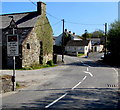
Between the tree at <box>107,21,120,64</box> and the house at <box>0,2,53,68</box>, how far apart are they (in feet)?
37.9

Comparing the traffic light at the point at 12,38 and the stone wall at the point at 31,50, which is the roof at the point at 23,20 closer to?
the stone wall at the point at 31,50

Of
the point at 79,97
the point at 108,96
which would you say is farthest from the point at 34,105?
the point at 108,96

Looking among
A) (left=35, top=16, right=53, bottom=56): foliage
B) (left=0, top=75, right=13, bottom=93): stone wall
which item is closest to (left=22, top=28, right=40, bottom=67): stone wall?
(left=35, top=16, right=53, bottom=56): foliage

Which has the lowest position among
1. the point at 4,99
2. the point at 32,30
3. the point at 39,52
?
the point at 4,99

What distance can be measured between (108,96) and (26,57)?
21.8 metres

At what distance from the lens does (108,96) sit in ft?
38.5

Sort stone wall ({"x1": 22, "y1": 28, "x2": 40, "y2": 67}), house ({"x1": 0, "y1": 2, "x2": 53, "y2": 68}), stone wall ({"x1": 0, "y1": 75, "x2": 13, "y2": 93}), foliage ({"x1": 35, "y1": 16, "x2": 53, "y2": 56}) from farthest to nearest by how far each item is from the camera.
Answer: foliage ({"x1": 35, "y1": 16, "x2": 53, "y2": 56})
house ({"x1": 0, "y1": 2, "x2": 53, "y2": 68})
stone wall ({"x1": 22, "y1": 28, "x2": 40, "y2": 67})
stone wall ({"x1": 0, "y1": 75, "x2": 13, "y2": 93})

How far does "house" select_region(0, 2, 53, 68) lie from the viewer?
3191 centimetres

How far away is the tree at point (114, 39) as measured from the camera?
1538 inches

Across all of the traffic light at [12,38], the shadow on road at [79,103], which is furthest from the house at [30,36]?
the shadow on road at [79,103]

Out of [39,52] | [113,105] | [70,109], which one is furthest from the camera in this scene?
[39,52]

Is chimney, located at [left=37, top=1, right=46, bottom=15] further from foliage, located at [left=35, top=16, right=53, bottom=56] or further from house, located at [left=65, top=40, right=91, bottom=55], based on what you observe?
house, located at [left=65, top=40, right=91, bottom=55]

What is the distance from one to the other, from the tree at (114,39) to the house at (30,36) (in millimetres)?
11542

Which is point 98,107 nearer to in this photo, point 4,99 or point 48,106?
point 48,106
